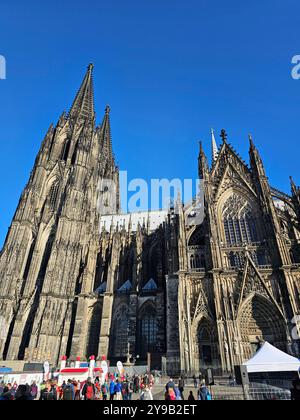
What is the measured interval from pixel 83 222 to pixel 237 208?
19.7 m

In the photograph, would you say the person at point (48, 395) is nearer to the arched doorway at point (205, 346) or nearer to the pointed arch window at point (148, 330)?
the arched doorway at point (205, 346)

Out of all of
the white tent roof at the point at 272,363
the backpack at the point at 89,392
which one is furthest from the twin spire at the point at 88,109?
the backpack at the point at 89,392

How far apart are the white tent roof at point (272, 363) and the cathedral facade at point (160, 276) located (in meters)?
7.29

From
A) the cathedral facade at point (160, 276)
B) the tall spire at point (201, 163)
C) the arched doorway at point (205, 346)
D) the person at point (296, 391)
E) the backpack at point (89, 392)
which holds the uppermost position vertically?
the tall spire at point (201, 163)

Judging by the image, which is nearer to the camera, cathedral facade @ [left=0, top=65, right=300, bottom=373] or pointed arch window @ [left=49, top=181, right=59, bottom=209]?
cathedral facade @ [left=0, top=65, right=300, bottom=373]

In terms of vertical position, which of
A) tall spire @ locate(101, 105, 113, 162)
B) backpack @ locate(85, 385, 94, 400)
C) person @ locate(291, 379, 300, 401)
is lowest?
backpack @ locate(85, 385, 94, 400)

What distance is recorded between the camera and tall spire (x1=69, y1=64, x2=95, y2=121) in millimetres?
49062

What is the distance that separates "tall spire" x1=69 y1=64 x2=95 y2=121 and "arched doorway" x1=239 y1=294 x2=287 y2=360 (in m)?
40.9

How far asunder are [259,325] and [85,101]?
48062mm

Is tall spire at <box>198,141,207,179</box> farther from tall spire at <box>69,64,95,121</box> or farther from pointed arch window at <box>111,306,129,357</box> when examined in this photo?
tall spire at <box>69,64,95,121</box>

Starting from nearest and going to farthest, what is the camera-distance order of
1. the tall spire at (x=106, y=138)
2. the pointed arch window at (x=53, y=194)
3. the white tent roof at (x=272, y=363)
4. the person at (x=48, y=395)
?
1. the person at (x=48, y=395)
2. the white tent roof at (x=272, y=363)
3. the pointed arch window at (x=53, y=194)
4. the tall spire at (x=106, y=138)

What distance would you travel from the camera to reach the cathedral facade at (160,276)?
2159 centimetres

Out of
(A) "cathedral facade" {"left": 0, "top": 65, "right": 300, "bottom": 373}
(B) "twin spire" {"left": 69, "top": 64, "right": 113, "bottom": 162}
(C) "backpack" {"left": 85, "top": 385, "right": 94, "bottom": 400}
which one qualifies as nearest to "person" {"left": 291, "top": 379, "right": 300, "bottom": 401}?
(C) "backpack" {"left": 85, "top": 385, "right": 94, "bottom": 400}
